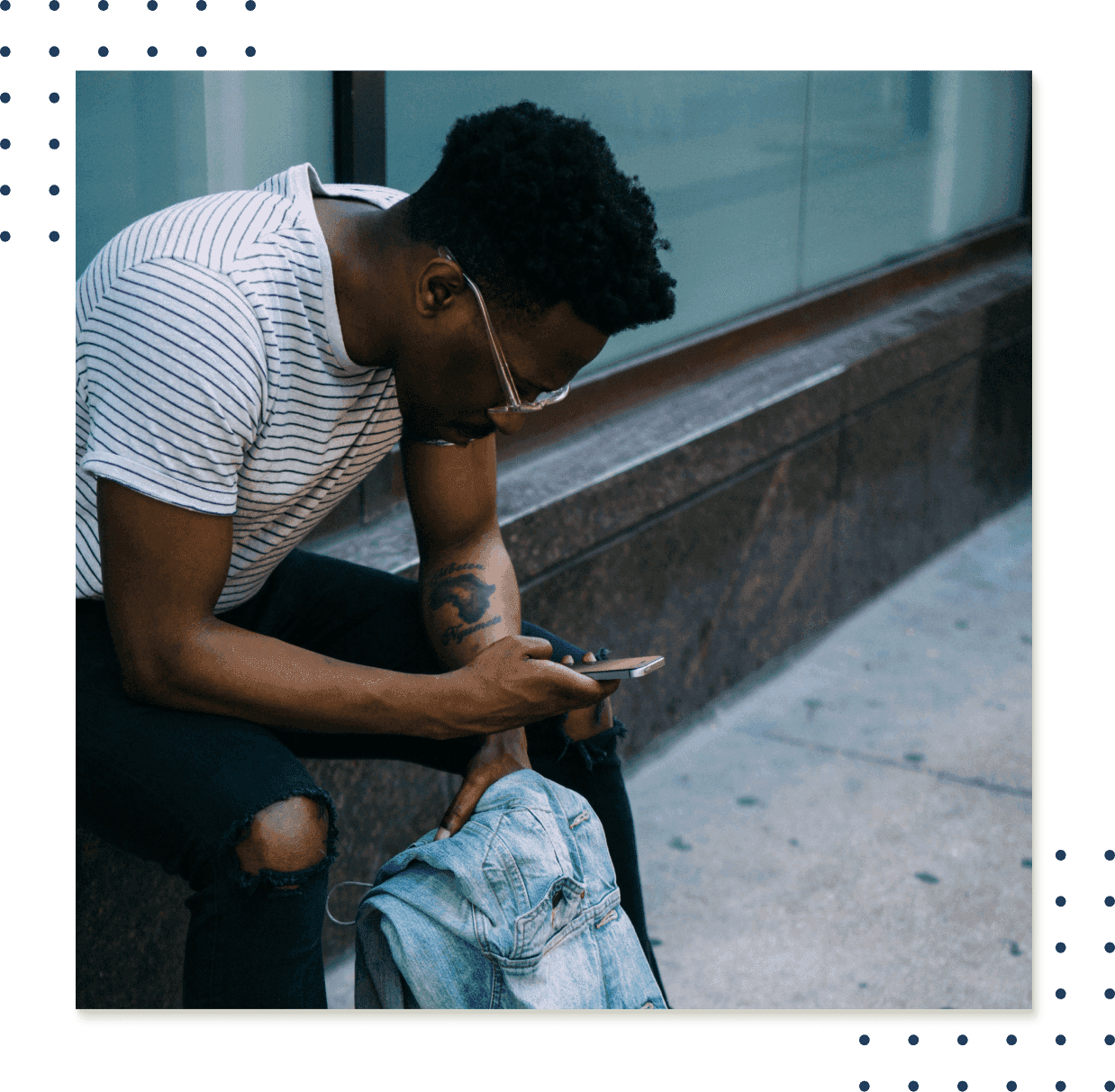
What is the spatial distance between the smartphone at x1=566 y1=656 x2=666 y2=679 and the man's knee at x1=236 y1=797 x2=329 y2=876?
0.45 meters

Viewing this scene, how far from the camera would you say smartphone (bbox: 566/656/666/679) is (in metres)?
1.88

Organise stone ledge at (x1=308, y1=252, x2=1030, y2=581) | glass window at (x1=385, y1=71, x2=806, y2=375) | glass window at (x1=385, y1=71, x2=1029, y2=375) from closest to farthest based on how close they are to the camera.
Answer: glass window at (x1=385, y1=71, x2=1029, y2=375) → stone ledge at (x1=308, y1=252, x2=1030, y2=581) → glass window at (x1=385, y1=71, x2=806, y2=375)

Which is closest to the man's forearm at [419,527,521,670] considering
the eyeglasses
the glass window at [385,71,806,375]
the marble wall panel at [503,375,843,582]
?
the eyeglasses

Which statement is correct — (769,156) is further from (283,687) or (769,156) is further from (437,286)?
(283,687)

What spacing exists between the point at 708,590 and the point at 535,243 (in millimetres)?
2360

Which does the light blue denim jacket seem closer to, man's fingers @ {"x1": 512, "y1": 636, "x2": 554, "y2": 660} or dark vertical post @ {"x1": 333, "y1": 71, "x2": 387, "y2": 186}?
man's fingers @ {"x1": 512, "y1": 636, "x2": 554, "y2": 660}

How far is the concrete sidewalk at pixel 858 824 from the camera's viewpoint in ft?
9.40

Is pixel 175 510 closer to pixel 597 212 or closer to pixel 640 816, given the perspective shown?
pixel 597 212

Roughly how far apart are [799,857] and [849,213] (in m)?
2.12

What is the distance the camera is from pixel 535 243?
1.67m

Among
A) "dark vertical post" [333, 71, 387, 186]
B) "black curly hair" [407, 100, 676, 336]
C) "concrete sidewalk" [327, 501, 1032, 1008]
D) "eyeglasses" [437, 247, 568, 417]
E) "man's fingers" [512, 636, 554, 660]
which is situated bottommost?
"concrete sidewalk" [327, 501, 1032, 1008]

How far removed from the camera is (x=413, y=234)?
1765 millimetres

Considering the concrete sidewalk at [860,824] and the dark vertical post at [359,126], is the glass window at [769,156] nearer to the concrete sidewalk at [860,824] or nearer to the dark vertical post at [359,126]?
the dark vertical post at [359,126]

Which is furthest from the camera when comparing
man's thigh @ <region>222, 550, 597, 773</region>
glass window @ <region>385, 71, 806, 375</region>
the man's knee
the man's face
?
glass window @ <region>385, 71, 806, 375</region>
